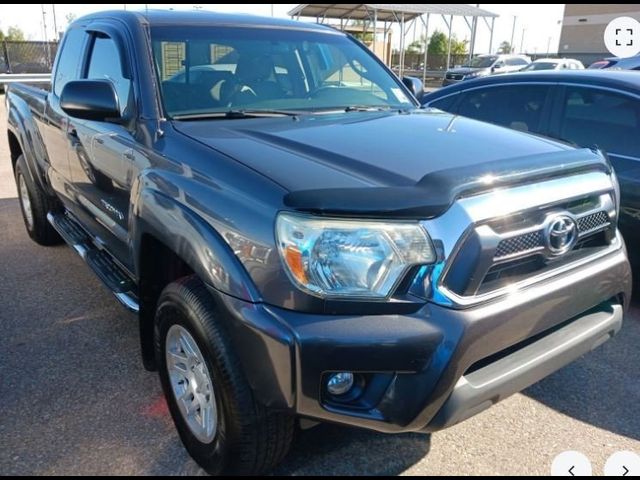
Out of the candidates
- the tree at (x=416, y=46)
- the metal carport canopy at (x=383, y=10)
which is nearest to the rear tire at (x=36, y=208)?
the metal carport canopy at (x=383, y=10)

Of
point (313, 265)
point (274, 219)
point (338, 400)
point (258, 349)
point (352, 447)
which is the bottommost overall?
point (352, 447)

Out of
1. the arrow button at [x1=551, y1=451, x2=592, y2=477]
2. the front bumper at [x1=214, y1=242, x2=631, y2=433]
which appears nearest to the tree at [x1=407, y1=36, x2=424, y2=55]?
the arrow button at [x1=551, y1=451, x2=592, y2=477]

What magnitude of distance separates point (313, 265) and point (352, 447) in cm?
110

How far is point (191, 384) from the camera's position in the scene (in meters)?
2.41

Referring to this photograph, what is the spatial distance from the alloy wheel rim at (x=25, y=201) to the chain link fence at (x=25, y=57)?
19.9m

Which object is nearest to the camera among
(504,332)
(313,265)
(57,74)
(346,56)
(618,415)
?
(313,265)

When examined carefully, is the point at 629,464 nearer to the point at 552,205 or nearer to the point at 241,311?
the point at 552,205

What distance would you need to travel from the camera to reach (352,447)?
8.38 ft

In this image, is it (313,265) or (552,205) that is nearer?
(313,265)

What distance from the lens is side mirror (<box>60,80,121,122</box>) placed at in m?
2.69

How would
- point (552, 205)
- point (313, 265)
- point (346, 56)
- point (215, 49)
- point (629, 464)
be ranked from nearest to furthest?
point (313, 265)
point (552, 205)
point (629, 464)
point (215, 49)
point (346, 56)

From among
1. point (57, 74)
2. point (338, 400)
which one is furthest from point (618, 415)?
point (57, 74)

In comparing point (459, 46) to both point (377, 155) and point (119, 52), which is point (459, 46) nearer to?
point (119, 52)

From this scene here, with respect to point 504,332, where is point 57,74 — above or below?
above
